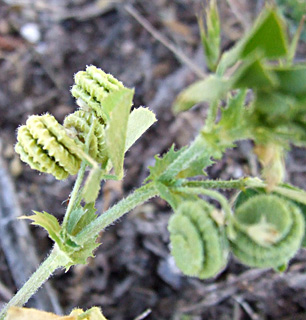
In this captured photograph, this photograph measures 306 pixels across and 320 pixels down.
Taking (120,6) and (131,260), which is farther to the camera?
(120,6)

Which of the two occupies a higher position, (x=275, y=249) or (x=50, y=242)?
(x=50, y=242)

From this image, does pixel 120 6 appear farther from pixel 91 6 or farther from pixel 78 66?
pixel 78 66

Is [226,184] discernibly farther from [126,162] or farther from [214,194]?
[126,162]

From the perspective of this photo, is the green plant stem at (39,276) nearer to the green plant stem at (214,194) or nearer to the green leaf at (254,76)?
the green plant stem at (214,194)

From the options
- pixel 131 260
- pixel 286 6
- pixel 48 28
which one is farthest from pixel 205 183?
pixel 48 28

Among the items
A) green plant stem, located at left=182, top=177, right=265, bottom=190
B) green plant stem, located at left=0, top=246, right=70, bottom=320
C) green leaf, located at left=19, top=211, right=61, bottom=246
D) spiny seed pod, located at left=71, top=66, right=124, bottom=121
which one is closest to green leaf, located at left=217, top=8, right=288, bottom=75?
green plant stem, located at left=182, top=177, right=265, bottom=190

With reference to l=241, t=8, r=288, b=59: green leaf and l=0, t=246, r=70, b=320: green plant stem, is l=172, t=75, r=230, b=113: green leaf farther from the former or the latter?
l=0, t=246, r=70, b=320: green plant stem

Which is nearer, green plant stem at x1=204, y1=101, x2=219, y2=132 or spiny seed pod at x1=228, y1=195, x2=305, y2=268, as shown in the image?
spiny seed pod at x1=228, y1=195, x2=305, y2=268
